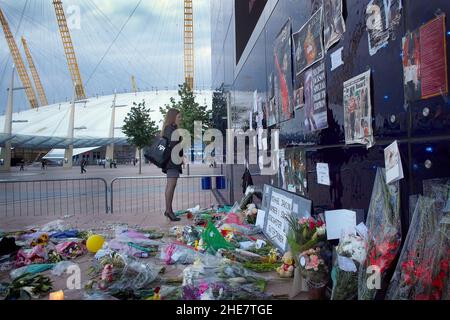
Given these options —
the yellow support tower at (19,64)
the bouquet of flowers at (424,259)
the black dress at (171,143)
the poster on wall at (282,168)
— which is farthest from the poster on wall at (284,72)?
the yellow support tower at (19,64)

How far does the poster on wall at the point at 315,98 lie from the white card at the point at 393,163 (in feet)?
3.32

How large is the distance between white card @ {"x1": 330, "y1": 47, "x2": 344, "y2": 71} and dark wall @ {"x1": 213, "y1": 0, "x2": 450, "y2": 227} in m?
0.04

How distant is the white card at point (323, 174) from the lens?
3297mm

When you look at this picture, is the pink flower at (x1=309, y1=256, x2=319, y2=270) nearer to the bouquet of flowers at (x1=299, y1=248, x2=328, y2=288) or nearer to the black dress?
the bouquet of flowers at (x1=299, y1=248, x2=328, y2=288)

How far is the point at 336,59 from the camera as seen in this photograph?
2.97m

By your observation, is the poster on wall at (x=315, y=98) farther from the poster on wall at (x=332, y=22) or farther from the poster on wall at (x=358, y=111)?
the poster on wall at (x=358, y=111)

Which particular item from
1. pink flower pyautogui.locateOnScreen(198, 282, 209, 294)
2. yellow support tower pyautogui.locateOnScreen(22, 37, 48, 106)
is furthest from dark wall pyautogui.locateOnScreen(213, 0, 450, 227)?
yellow support tower pyautogui.locateOnScreen(22, 37, 48, 106)

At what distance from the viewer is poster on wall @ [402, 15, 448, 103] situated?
1.75m

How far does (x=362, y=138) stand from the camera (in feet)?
8.47

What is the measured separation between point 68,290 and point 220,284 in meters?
1.44

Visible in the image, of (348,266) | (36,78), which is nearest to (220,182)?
(348,266)

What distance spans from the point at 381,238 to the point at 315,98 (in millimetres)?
1610
